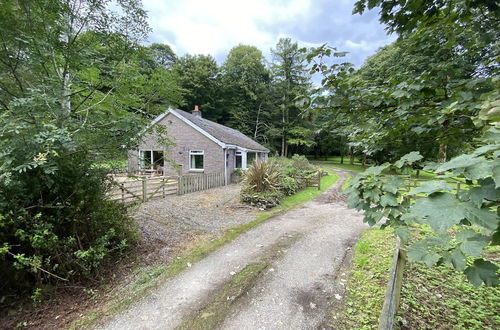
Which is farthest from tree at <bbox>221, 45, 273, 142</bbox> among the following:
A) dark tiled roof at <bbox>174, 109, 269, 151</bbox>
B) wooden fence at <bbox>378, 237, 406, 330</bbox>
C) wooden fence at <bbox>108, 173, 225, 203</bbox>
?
wooden fence at <bbox>378, 237, 406, 330</bbox>

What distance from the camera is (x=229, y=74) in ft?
115

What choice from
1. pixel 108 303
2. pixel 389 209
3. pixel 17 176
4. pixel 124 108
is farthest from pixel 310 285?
pixel 124 108

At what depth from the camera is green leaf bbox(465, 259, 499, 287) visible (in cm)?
115

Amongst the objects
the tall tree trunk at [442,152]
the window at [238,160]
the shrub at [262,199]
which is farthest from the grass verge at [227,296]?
the window at [238,160]

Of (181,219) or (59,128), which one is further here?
(181,219)

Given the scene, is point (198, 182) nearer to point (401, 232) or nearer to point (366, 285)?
point (366, 285)

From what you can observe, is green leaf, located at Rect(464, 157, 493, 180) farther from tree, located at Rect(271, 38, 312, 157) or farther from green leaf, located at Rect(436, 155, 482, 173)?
tree, located at Rect(271, 38, 312, 157)

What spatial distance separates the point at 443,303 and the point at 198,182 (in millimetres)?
10002

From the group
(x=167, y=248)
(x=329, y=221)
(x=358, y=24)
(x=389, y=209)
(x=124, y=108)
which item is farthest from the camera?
(x=329, y=221)

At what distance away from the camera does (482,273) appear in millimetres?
1177

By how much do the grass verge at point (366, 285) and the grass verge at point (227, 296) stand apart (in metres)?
1.25


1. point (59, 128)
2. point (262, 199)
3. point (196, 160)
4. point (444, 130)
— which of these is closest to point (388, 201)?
point (444, 130)

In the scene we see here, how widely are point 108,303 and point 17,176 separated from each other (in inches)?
78.3

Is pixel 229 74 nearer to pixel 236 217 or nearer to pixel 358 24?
pixel 236 217
